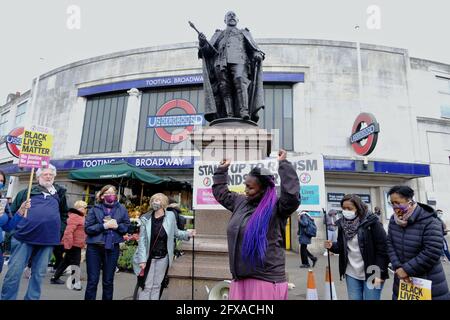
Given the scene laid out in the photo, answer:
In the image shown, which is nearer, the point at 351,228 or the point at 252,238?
the point at 252,238

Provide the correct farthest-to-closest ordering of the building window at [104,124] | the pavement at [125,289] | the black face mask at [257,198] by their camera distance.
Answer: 1. the building window at [104,124]
2. the pavement at [125,289]
3. the black face mask at [257,198]

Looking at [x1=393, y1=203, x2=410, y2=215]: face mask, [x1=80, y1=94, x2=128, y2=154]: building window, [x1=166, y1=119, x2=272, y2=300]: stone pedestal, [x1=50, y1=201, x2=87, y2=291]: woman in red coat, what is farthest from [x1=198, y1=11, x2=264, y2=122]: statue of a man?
[x1=80, y1=94, x2=128, y2=154]: building window

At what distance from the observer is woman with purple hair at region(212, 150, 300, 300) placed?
7.29 ft

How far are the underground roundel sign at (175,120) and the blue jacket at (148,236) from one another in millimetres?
11602

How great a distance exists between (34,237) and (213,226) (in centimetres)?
239

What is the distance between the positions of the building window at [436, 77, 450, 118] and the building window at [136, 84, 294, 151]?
325 inches

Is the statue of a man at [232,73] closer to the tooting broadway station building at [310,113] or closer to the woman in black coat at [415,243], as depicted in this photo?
the woman in black coat at [415,243]

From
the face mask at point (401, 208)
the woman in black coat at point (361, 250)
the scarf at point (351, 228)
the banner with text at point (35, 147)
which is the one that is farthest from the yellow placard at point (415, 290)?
the banner with text at point (35, 147)

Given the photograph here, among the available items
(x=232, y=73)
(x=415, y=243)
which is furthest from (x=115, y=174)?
(x=415, y=243)

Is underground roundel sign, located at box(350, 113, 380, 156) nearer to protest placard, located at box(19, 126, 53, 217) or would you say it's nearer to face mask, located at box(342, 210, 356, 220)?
face mask, located at box(342, 210, 356, 220)

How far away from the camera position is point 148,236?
3988mm

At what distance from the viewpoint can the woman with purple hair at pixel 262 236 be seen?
2221 millimetres

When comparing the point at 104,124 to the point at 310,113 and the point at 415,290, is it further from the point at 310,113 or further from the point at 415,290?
the point at 415,290
